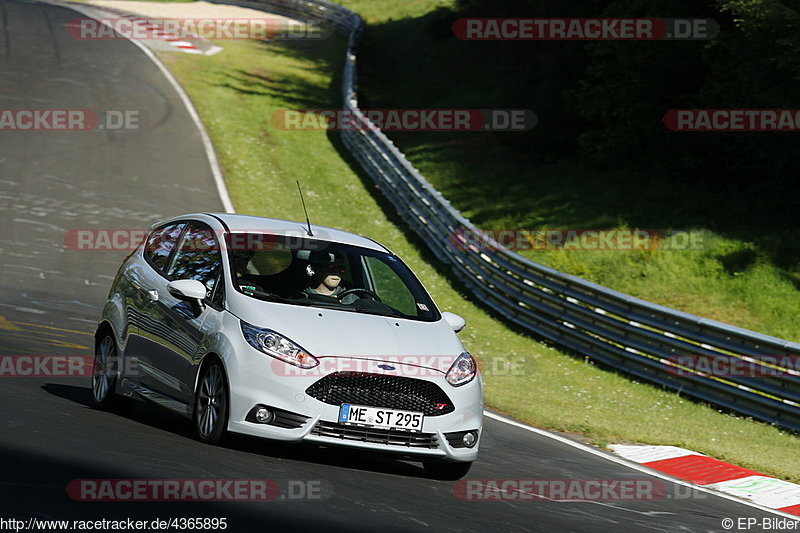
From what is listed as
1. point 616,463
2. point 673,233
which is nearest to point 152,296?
point 616,463

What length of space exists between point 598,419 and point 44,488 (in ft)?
26.9

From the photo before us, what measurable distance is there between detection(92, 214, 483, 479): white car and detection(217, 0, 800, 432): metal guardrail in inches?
263

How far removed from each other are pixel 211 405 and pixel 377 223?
1738 cm

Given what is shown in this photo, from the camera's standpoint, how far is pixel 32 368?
436 inches

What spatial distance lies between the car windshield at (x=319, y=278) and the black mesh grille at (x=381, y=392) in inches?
34.8

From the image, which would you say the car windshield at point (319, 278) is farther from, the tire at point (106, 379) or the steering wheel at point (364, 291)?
the tire at point (106, 379)

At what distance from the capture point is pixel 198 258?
9.13 meters

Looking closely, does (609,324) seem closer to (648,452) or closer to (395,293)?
(648,452)

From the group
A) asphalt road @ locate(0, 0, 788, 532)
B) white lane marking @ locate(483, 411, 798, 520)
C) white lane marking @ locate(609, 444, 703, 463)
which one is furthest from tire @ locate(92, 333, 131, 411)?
white lane marking @ locate(609, 444, 703, 463)

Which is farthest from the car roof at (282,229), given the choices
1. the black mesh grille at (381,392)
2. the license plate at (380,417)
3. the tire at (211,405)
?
the license plate at (380,417)

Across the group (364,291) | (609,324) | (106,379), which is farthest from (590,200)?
(106,379)

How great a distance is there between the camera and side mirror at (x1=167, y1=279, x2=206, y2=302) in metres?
8.34

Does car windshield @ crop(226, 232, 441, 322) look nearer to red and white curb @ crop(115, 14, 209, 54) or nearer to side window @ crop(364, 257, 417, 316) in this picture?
side window @ crop(364, 257, 417, 316)

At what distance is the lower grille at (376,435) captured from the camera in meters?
7.72
